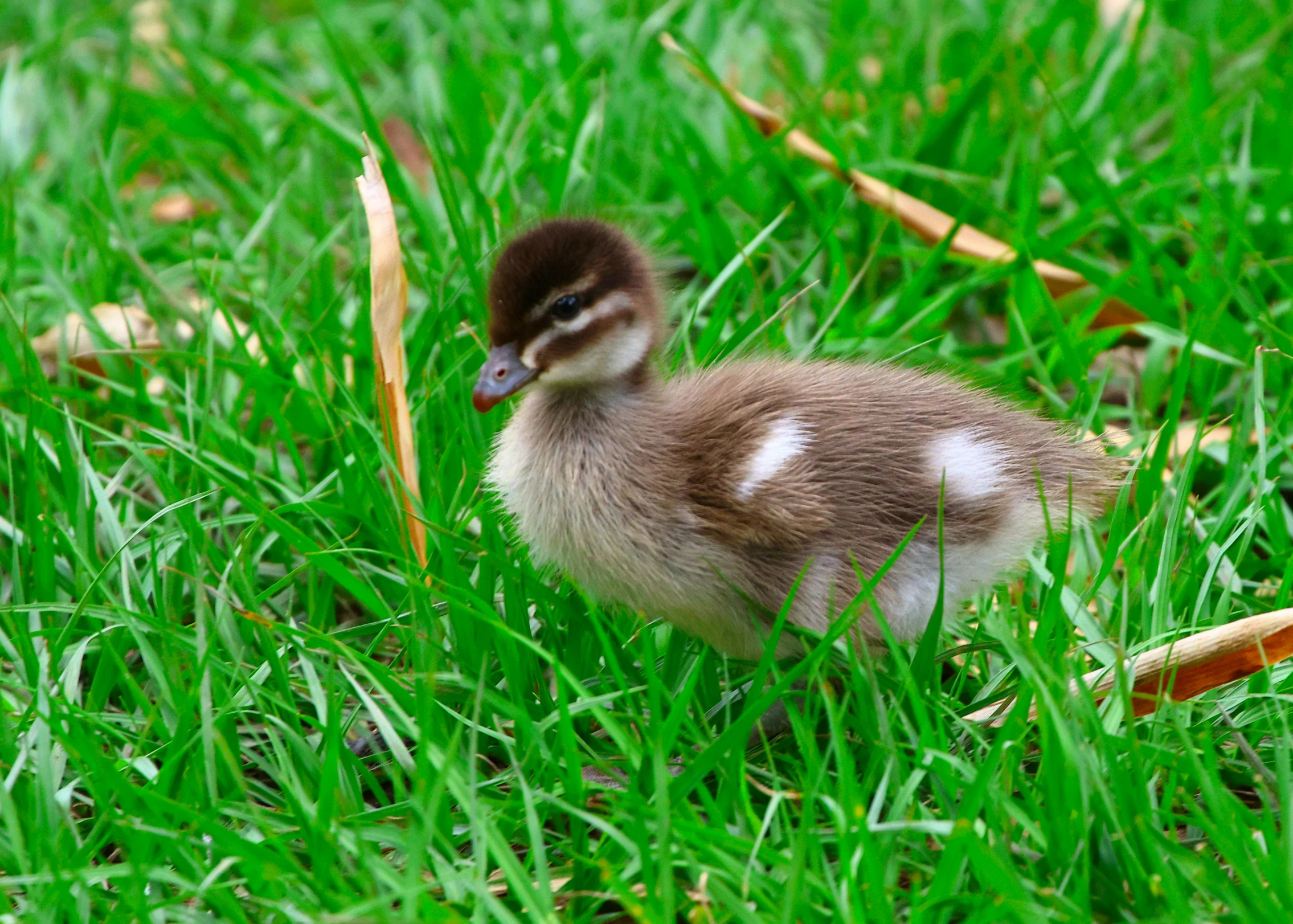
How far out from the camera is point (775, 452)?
2.72 meters

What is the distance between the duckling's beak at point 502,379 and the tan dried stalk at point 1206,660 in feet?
3.71

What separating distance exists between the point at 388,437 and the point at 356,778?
0.83m

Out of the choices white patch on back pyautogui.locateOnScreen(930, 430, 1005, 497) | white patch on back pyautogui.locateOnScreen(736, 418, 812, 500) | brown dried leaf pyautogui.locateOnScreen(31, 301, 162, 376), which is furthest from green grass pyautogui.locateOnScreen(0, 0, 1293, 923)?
white patch on back pyautogui.locateOnScreen(736, 418, 812, 500)

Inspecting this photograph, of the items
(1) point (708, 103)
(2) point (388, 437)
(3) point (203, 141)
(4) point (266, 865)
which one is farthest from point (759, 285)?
(3) point (203, 141)

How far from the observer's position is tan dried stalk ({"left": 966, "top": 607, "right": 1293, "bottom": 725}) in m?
2.63

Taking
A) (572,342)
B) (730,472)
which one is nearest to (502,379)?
(572,342)

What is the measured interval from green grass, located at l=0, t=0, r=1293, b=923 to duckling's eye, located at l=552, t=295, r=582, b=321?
1.60ft

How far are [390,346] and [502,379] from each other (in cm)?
45

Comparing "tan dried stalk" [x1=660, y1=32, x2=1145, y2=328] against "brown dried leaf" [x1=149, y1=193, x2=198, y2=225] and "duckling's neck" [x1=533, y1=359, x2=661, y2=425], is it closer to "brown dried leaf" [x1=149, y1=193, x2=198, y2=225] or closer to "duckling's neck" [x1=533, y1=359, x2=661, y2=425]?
"duckling's neck" [x1=533, y1=359, x2=661, y2=425]

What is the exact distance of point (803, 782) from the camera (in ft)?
8.34

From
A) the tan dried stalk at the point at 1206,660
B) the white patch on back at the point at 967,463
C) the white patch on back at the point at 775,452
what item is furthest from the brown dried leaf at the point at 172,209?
the tan dried stalk at the point at 1206,660

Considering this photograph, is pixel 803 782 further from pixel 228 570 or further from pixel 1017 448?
pixel 228 570

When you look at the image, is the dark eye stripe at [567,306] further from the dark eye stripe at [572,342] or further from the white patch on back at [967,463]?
the white patch on back at [967,463]

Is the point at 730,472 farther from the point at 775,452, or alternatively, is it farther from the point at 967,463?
the point at 967,463
